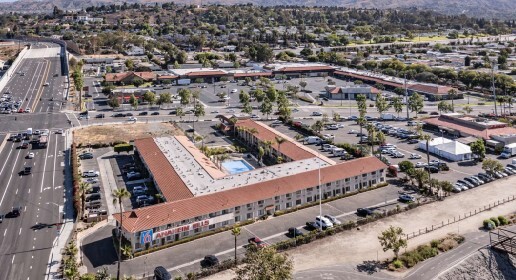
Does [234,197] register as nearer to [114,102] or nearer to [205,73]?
[114,102]

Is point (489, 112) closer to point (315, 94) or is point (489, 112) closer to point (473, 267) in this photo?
point (315, 94)

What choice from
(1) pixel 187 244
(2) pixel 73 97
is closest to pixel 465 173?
(1) pixel 187 244

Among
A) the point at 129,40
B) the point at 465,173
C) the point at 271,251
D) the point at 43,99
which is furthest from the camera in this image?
the point at 129,40

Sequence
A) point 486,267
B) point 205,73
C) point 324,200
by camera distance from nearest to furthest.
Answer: point 486,267 < point 324,200 < point 205,73

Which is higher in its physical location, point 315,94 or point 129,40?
point 129,40

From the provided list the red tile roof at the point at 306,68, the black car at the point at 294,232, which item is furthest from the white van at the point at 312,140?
the red tile roof at the point at 306,68

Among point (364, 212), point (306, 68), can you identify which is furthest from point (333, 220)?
point (306, 68)
